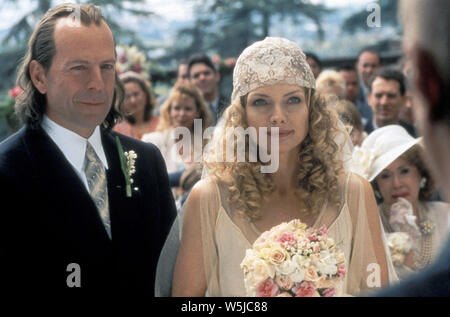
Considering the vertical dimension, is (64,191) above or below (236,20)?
below

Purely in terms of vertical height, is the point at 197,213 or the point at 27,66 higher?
the point at 27,66

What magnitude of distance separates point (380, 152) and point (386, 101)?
0.95 meters

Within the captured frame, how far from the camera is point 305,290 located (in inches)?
82.0

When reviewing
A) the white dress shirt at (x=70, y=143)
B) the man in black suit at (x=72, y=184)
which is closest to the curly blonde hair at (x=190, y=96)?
the man in black suit at (x=72, y=184)

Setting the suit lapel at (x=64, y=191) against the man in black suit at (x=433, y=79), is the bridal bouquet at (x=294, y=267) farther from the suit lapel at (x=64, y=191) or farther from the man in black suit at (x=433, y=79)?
the man in black suit at (x=433, y=79)

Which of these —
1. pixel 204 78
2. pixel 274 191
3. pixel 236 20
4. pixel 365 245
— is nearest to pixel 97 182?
pixel 274 191

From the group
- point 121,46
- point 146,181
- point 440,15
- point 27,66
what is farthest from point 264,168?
point 121,46

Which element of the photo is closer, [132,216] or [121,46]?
[132,216]

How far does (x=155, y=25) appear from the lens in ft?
21.8

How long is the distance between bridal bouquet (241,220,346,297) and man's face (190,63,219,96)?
12.7ft

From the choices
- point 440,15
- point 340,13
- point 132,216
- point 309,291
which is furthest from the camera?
point 340,13

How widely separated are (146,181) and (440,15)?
1.91 meters

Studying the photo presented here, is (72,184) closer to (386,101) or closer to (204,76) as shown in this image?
(386,101)

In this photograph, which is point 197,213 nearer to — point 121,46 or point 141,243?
point 141,243
